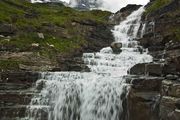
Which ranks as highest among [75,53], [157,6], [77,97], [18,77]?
[157,6]

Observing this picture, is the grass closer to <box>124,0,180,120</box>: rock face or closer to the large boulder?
the large boulder

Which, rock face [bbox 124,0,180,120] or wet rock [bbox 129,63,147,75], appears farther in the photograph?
wet rock [bbox 129,63,147,75]

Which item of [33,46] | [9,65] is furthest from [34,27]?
[9,65]

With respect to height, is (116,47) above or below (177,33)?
below

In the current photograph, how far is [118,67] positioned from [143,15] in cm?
2352

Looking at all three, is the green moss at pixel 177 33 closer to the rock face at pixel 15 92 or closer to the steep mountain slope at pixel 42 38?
the steep mountain slope at pixel 42 38

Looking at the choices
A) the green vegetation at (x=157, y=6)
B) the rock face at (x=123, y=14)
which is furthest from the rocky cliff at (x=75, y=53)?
the rock face at (x=123, y=14)

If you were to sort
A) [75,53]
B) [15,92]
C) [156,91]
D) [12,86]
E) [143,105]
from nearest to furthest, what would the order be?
[143,105], [156,91], [15,92], [12,86], [75,53]

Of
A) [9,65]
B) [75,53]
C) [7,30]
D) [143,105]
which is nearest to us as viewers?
[143,105]

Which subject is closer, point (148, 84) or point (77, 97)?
point (148, 84)

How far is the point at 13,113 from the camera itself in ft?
109

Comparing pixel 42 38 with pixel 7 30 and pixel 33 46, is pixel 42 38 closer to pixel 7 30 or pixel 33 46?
pixel 7 30

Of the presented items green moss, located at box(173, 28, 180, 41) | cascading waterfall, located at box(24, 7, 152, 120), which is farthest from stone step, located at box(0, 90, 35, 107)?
green moss, located at box(173, 28, 180, 41)

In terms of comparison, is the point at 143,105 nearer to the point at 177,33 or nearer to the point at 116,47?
the point at 177,33
